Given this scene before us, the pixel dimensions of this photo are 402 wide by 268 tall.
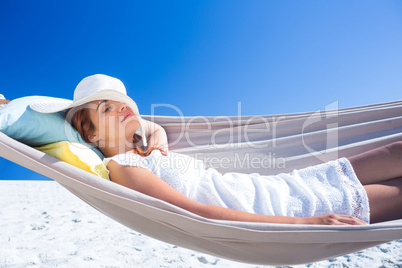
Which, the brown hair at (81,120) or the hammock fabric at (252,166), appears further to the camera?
the brown hair at (81,120)

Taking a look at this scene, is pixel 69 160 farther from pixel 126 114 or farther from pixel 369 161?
pixel 369 161

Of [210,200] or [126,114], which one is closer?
[210,200]

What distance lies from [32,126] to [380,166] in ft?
4.80

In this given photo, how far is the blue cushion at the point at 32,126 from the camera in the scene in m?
1.17

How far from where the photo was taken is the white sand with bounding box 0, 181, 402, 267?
6.66ft

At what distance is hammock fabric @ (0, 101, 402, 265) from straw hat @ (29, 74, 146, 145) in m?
0.23

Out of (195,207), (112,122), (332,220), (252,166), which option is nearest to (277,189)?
(332,220)

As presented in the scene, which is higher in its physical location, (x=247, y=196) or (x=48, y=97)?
(x=48, y=97)

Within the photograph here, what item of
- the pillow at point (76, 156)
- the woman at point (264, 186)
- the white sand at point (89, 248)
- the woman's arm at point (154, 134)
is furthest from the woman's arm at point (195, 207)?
the white sand at point (89, 248)

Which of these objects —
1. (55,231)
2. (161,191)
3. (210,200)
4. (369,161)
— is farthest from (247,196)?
(55,231)

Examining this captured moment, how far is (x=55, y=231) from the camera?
2.76 metres

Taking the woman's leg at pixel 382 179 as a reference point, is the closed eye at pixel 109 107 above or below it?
above

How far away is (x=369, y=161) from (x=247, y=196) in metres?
0.55

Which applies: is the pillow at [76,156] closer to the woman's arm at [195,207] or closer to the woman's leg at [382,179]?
the woman's arm at [195,207]
